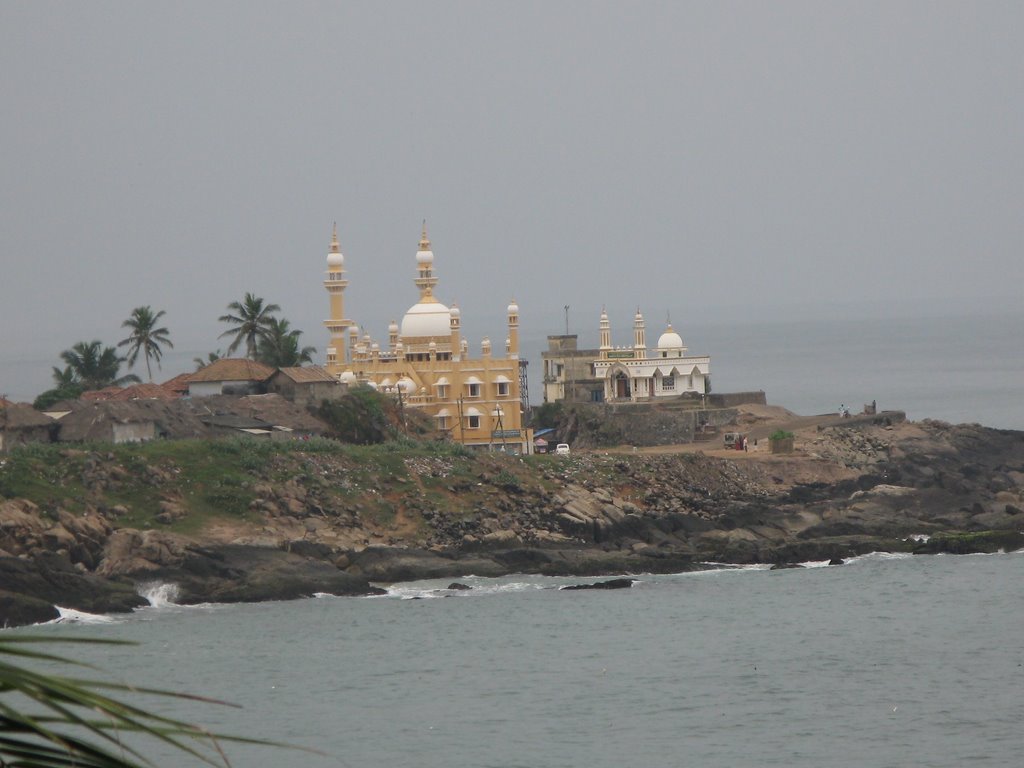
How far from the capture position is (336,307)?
8162 centimetres

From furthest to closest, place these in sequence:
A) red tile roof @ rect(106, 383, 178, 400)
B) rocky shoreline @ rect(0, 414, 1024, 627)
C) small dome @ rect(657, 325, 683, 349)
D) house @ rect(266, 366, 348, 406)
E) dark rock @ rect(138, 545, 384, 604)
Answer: small dome @ rect(657, 325, 683, 349), red tile roof @ rect(106, 383, 178, 400), house @ rect(266, 366, 348, 406), rocky shoreline @ rect(0, 414, 1024, 627), dark rock @ rect(138, 545, 384, 604)

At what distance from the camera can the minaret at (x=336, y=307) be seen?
80.1 m

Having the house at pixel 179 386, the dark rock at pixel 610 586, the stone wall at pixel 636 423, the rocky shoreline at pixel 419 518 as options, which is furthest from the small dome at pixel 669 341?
the dark rock at pixel 610 586

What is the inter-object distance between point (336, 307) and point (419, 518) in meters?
26.7

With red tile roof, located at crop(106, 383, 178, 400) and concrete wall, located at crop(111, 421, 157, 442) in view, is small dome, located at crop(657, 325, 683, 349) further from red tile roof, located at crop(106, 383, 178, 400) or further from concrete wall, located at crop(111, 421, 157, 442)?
concrete wall, located at crop(111, 421, 157, 442)

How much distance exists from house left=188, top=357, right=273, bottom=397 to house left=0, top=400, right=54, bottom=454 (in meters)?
12.1

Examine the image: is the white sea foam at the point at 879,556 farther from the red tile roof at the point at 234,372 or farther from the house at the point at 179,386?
the house at the point at 179,386

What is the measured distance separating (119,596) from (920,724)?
2190cm

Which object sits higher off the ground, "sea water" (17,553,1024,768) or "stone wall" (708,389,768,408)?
"stone wall" (708,389,768,408)

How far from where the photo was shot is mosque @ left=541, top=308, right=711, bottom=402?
85.5 meters

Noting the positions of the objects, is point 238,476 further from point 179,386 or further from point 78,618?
point 179,386

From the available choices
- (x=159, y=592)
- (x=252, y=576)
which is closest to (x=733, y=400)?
(x=252, y=576)

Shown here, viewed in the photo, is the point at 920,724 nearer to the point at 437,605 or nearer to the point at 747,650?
the point at 747,650

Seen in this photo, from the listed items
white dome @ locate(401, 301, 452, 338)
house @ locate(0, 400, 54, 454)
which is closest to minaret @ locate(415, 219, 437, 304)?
white dome @ locate(401, 301, 452, 338)
